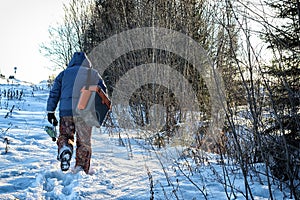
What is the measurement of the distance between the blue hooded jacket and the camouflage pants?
0.13m

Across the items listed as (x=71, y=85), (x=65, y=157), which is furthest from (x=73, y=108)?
(x=65, y=157)

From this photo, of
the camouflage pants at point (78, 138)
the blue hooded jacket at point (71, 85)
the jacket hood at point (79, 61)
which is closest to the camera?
the camouflage pants at point (78, 138)

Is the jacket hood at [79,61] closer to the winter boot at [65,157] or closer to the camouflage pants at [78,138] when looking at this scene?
the camouflage pants at [78,138]

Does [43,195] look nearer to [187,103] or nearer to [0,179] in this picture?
[0,179]

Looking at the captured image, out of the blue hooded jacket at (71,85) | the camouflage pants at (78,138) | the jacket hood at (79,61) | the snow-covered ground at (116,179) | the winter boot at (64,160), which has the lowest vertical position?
the snow-covered ground at (116,179)

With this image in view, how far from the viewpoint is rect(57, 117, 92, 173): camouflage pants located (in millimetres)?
3996

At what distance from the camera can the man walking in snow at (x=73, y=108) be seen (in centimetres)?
402

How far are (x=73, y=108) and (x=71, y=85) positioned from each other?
1.02ft

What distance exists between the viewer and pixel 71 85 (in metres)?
4.19

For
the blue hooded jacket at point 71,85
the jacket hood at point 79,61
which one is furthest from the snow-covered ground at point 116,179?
the jacket hood at point 79,61

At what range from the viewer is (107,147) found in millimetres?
5941

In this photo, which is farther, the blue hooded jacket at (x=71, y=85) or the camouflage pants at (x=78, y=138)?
the blue hooded jacket at (x=71, y=85)

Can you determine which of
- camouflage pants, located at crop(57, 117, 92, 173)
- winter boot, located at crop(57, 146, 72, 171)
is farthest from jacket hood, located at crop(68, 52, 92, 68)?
winter boot, located at crop(57, 146, 72, 171)

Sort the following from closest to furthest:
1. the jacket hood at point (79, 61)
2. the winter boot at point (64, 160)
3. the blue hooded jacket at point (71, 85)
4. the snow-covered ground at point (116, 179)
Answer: the snow-covered ground at point (116, 179) < the winter boot at point (64, 160) < the blue hooded jacket at point (71, 85) < the jacket hood at point (79, 61)
